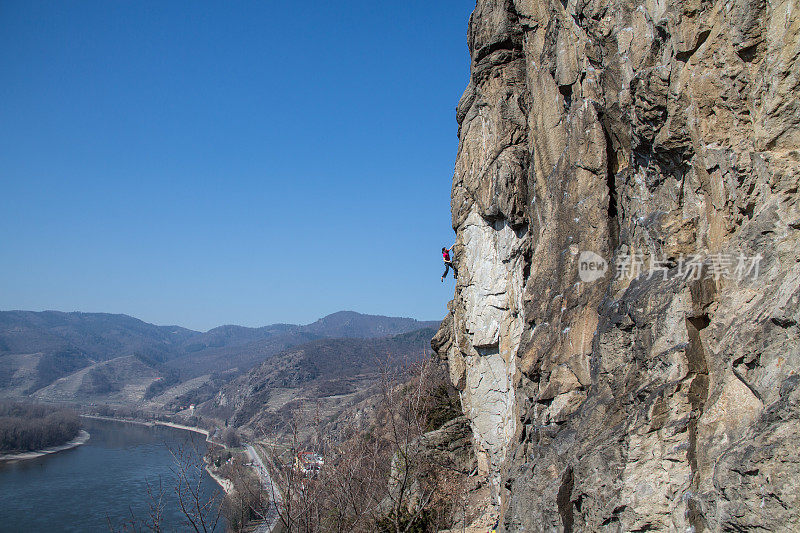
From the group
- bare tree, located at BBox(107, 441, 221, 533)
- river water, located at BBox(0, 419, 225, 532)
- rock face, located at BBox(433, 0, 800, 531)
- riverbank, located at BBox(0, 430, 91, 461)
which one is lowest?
riverbank, located at BBox(0, 430, 91, 461)

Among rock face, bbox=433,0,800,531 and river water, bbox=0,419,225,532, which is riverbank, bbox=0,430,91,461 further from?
rock face, bbox=433,0,800,531

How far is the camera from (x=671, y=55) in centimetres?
663

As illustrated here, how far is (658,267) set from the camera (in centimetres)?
710

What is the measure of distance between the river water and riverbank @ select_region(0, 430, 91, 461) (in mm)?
1680

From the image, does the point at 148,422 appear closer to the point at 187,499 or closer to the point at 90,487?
the point at 90,487

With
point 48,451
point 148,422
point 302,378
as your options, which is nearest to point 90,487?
point 48,451

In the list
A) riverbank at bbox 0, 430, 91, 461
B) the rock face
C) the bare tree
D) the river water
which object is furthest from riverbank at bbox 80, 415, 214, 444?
the rock face

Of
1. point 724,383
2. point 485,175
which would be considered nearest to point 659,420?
point 724,383

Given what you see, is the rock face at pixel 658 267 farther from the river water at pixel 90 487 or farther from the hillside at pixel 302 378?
the hillside at pixel 302 378

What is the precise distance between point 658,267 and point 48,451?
104 m

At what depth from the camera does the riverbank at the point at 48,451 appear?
263 ft

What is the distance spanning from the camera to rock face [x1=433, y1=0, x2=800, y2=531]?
5000mm

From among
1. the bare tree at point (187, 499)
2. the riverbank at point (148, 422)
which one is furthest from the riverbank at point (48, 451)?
the bare tree at point (187, 499)

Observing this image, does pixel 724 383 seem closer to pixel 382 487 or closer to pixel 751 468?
pixel 751 468
